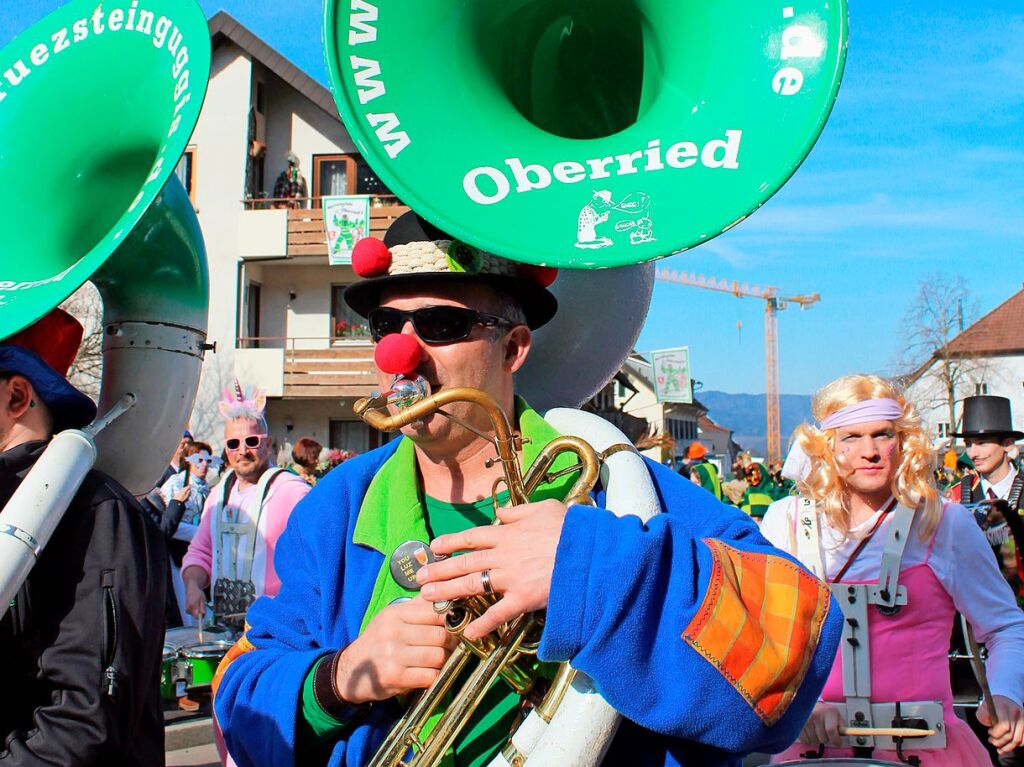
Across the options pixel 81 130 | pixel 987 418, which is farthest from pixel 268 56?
pixel 81 130

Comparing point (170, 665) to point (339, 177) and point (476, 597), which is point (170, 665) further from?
point (339, 177)

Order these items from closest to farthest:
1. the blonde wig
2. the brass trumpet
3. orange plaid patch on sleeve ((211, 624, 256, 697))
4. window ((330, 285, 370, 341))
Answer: the brass trumpet < orange plaid patch on sleeve ((211, 624, 256, 697)) < the blonde wig < window ((330, 285, 370, 341))

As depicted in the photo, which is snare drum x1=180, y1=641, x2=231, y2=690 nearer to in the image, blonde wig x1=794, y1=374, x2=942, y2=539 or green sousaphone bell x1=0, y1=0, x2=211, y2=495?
green sousaphone bell x1=0, y1=0, x2=211, y2=495

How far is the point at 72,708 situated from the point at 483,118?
4.60ft

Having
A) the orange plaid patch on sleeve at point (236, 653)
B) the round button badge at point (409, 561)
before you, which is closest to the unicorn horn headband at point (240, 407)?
the orange plaid patch on sleeve at point (236, 653)

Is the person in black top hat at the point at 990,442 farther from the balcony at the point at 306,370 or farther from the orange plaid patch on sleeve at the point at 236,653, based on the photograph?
the balcony at the point at 306,370

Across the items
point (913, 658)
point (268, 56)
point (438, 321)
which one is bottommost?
Answer: point (913, 658)

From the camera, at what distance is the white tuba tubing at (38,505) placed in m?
1.78

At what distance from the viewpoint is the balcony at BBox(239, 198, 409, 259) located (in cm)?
2141

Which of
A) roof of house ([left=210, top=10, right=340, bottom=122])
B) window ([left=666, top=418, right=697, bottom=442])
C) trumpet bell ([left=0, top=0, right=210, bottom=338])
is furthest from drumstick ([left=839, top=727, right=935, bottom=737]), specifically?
window ([left=666, top=418, right=697, bottom=442])

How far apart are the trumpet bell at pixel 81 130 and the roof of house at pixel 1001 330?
49655 millimetres

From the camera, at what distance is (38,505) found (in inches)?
73.7

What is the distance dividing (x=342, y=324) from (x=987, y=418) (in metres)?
17.4

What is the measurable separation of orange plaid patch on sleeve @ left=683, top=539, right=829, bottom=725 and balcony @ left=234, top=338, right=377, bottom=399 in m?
20.2
